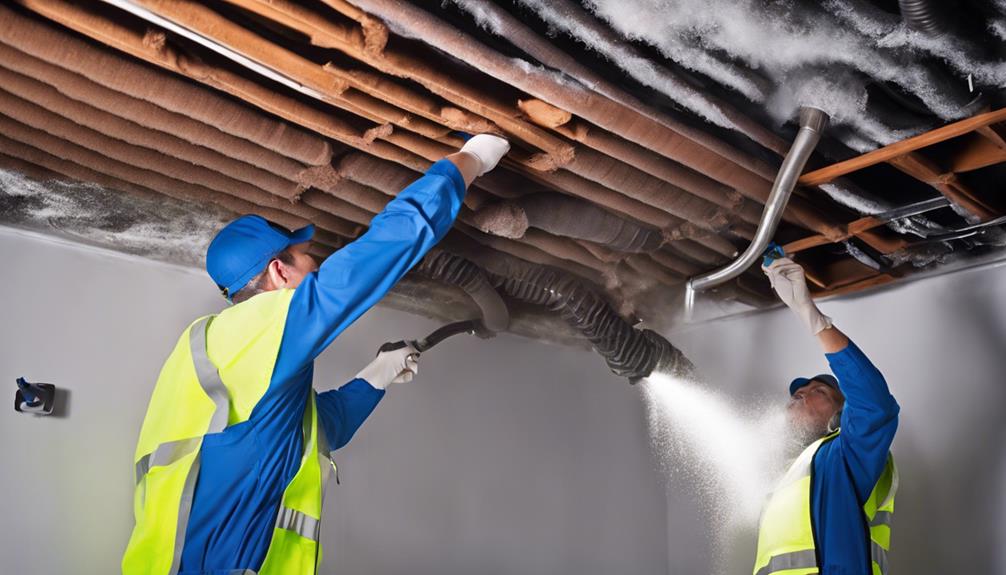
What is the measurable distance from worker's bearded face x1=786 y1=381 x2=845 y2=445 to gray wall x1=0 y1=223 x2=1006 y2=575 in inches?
20.4

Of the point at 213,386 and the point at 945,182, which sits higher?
the point at 945,182

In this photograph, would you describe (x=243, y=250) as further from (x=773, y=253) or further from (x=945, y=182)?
(x=945, y=182)

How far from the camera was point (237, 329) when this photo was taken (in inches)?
73.5

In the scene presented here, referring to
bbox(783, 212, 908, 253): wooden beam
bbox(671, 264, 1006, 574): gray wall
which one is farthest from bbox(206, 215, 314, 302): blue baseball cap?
bbox(671, 264, 1006, 574): gray wall

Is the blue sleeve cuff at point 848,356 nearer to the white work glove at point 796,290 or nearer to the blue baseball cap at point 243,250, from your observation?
the white work glove at point 796,290

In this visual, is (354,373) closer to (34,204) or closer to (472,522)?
(472,522)

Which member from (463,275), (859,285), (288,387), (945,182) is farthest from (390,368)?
(859,285)

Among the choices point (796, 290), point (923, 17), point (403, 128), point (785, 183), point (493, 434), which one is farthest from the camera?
point (493, 434)

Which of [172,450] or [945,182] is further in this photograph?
[945,182]

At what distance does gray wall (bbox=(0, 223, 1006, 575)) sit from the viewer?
2.69 metres

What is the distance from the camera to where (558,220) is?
266 cm

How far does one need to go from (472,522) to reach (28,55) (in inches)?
97.5

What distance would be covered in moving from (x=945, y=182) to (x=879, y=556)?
1.16 m

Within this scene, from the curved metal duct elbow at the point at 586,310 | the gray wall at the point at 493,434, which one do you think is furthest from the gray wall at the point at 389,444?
the curved metal duct elbow at the point at 586,310
